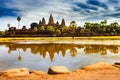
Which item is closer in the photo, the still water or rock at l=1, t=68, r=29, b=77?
rock at l=1, t=68, r=29, b=77

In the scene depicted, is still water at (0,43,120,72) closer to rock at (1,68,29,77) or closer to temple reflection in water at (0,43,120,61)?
temple reflection in water at (0,43,120,61)

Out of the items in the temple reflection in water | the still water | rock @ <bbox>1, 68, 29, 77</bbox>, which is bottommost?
the temple reflection in water

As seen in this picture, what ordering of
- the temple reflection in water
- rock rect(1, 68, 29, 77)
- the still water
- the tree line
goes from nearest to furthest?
rock rect(1, 68, 29, 77)
the still water
the temple reflection in water
the tree line

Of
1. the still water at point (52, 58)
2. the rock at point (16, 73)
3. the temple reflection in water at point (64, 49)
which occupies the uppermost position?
the rock at point (16, 73)

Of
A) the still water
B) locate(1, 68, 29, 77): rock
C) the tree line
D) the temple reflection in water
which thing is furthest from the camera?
the tree line

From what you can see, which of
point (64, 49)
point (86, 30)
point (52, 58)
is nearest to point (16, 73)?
point (52, 58)

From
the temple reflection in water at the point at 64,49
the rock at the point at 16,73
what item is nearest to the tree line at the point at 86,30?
the temple reflection in water at the point at 64,49

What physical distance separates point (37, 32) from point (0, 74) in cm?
9178

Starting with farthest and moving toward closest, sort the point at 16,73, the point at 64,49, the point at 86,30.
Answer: the point at 86,30, the point at 64,49, the point at 16,73

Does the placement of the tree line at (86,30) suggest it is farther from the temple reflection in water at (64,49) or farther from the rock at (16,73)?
the rock at (16,73)

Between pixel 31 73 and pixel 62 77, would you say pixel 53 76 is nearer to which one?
pixel 62 77

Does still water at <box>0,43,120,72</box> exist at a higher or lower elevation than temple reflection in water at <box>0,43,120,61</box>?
higher

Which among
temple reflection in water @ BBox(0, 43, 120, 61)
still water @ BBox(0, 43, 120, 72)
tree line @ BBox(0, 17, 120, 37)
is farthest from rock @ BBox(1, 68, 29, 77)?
tree line @ BBox(0, 17, 120, 37)

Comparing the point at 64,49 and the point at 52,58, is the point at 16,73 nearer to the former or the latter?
the point at 52,58
